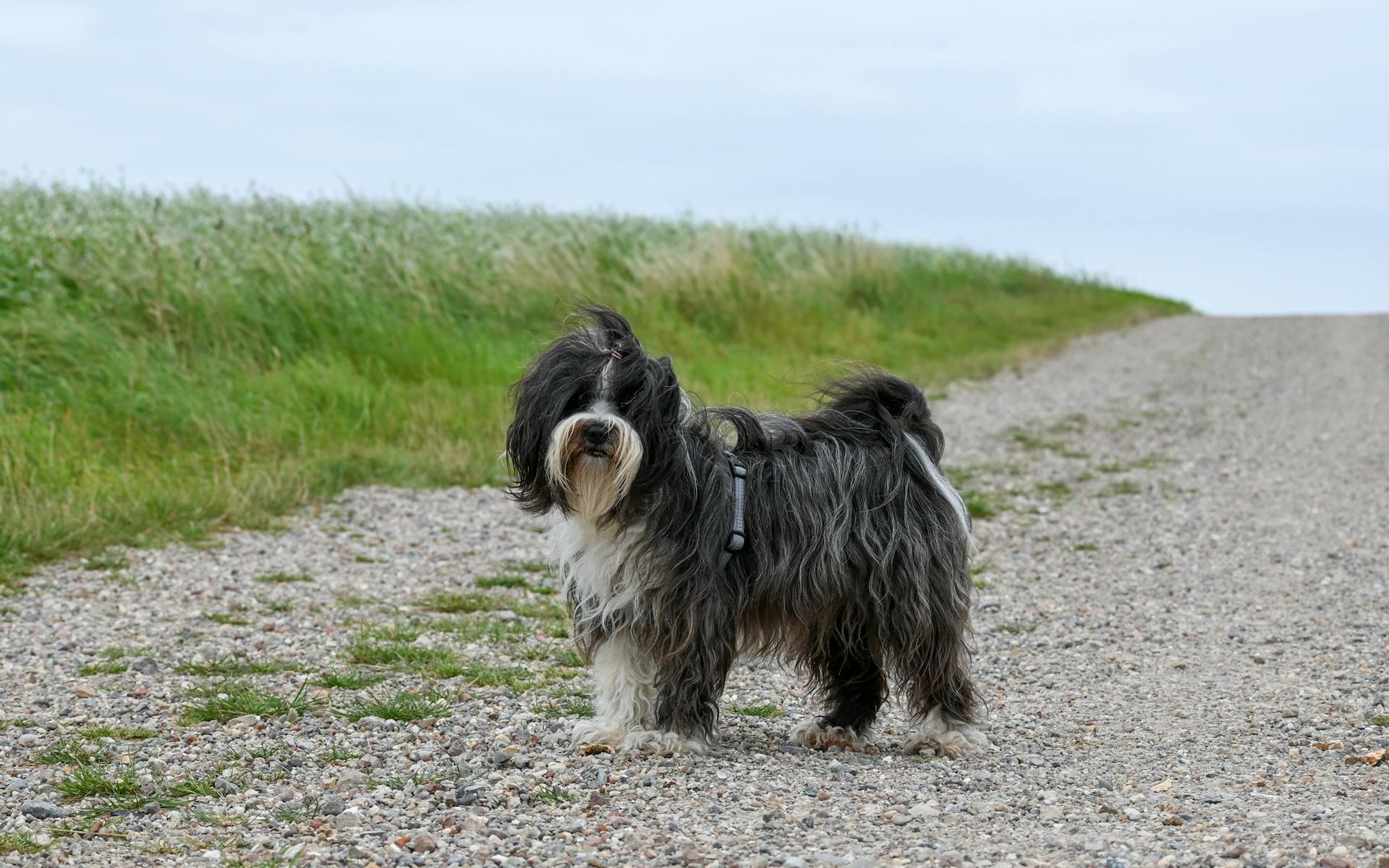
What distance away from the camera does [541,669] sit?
6.91 meters

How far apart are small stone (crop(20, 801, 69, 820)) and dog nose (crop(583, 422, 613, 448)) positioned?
216 cm

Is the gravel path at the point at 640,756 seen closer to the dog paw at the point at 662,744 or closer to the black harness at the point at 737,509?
the dog paw at the point at 662,744

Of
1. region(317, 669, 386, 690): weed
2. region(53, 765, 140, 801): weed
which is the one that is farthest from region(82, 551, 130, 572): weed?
region(53, 765, 140, 801): weed

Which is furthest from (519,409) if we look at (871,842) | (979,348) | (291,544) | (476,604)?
(979,348)

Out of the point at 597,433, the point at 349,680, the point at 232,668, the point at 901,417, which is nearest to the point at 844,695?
the point at 901,417

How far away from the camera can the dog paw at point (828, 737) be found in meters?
5.79

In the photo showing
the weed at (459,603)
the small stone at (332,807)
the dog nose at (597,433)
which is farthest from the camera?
the weed at (459,603)

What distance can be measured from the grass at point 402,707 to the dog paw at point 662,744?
1.01m

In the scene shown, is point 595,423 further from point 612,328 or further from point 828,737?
point 828,737

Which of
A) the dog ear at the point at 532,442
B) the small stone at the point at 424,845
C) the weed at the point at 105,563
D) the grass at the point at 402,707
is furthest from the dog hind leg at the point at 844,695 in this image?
the weed at the point at 105,563

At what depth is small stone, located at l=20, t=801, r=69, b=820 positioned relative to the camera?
4.80 m

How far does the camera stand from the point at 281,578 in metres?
8.70

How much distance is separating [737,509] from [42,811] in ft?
8.56

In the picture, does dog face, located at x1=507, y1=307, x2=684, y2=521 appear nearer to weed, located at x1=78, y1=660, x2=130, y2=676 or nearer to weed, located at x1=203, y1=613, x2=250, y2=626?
weed, located at x1=78, y1=660, x2=130, y2=676
